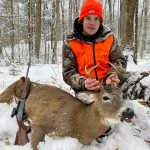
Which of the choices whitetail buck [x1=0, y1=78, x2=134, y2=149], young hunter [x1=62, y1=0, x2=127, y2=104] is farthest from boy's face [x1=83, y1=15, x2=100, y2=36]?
whitetail buck [x1=0, y1=78, x2=134, y2=149]

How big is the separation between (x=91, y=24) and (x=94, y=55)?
0.48 meters

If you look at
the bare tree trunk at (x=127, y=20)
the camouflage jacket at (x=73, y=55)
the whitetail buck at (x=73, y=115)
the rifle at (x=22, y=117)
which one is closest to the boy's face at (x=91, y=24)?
the camouflage jacket at (x=73, y=55)

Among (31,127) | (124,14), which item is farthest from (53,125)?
(124,14)

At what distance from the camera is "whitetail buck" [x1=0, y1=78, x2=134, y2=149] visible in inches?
162

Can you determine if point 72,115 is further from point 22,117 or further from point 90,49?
point 90,49

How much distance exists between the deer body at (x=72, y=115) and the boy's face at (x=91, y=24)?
1047 millimetres

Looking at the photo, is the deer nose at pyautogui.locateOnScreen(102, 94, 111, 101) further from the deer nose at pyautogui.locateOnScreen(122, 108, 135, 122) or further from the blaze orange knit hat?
the blaze orange knit hat

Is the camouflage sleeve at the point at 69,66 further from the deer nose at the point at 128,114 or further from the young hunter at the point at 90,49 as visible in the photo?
the deer nose at the point at 128,114

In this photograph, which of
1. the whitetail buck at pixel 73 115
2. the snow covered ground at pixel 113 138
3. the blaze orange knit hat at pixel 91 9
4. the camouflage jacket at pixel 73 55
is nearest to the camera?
the whitetail buck at pixel 73 115

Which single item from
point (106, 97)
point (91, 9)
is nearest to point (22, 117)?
point (106, 97)

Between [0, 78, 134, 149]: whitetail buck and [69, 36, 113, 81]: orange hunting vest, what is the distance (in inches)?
24.2

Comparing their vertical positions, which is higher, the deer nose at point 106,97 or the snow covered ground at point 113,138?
the deer nose at point 106,97

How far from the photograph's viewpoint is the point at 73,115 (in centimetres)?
443

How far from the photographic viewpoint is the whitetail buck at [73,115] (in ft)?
13.5
